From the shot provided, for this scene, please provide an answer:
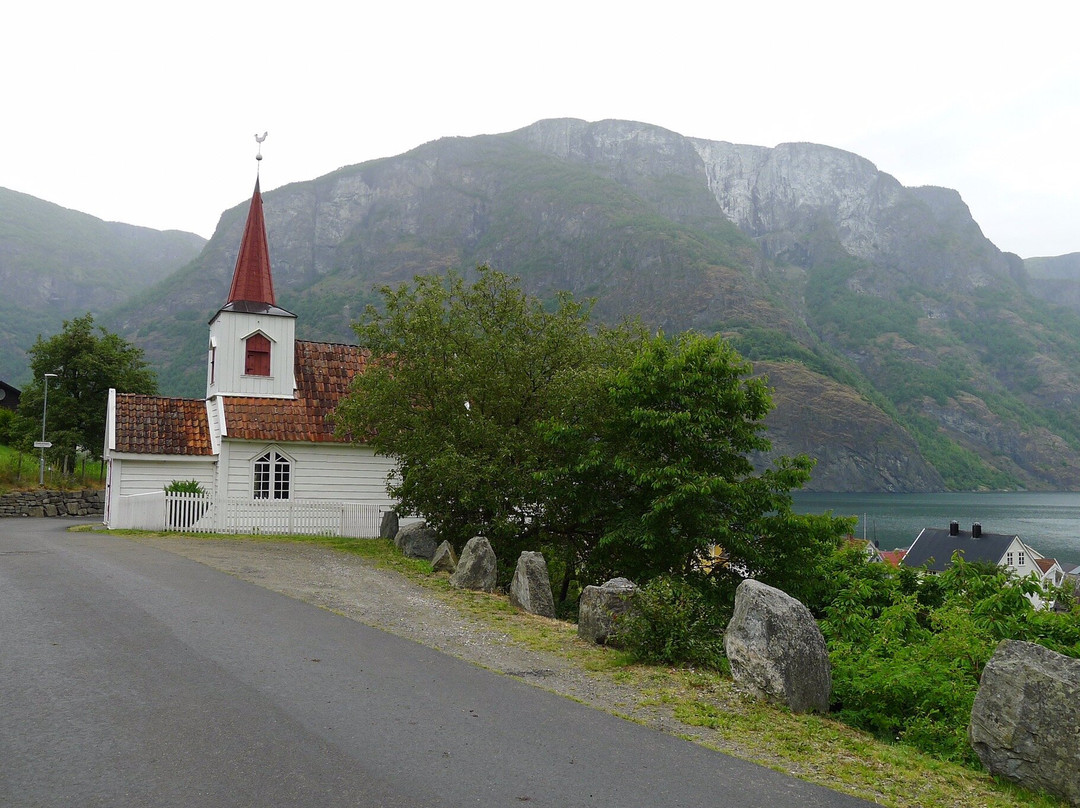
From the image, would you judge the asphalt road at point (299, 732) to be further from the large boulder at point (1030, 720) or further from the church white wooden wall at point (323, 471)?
the church white wooden wall at point (323, 471)

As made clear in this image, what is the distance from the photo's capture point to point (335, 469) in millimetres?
28422

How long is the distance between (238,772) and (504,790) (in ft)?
6.24

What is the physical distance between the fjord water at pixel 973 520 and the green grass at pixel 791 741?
65.7 metres

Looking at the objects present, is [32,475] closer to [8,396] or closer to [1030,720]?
[8,396]

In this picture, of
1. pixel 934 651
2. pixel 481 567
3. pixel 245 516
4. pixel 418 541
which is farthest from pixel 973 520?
pixel 934 651

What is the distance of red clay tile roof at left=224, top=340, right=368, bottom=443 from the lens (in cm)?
2767

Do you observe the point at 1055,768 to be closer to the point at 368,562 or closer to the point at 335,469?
the point at 368,562

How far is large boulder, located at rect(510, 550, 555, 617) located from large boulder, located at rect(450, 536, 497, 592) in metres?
1.44

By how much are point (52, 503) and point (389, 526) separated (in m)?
21.8

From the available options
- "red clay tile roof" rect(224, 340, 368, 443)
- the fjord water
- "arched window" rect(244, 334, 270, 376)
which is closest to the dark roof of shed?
the fjord water

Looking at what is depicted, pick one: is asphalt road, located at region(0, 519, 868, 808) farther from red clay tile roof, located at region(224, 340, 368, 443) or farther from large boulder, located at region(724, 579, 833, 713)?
red clay tile roof, located at region(224, 340, 368, 443)

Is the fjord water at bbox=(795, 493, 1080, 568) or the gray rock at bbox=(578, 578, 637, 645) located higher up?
the gray rock at bbox=(578, 578, 637, 645)

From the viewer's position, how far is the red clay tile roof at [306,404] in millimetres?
27672

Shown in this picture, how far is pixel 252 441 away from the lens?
2750cm
